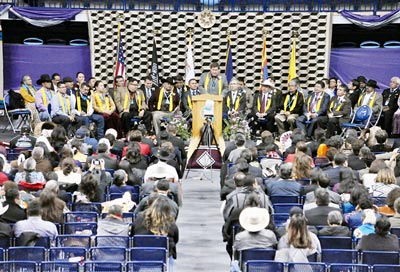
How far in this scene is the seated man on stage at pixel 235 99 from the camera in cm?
2222

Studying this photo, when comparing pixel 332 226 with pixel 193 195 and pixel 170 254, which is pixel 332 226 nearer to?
pixel 170 254

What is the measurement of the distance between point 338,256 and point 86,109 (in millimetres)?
11790

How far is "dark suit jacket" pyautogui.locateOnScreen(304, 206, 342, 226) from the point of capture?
40.1ft

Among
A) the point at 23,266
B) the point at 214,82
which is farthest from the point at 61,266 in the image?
the point at 214,82

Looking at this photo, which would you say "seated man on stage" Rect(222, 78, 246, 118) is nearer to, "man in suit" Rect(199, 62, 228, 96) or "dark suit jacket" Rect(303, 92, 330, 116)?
"man in suit" Rect(199, 62, 228, 96)

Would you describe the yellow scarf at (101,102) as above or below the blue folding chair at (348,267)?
below

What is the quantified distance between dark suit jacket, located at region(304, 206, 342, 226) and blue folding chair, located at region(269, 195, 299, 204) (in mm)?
1302

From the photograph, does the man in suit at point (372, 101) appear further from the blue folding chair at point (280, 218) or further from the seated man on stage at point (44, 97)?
the blue folding chair at point (280, 218)

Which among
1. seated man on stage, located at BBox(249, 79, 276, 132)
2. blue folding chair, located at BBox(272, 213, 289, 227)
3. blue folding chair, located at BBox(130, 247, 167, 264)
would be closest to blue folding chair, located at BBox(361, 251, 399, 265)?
blue folding chair, located at BBox(272, 213, 289, 227)

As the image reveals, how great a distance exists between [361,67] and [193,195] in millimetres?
9090

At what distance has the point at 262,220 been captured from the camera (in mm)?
11516

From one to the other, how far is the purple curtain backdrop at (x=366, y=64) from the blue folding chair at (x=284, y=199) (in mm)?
11991

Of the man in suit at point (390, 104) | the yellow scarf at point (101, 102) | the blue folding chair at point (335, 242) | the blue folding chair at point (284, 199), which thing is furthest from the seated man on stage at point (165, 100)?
the blue folding chair at point (335, 242)

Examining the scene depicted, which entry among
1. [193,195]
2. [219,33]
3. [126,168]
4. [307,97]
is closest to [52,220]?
[126,168]
